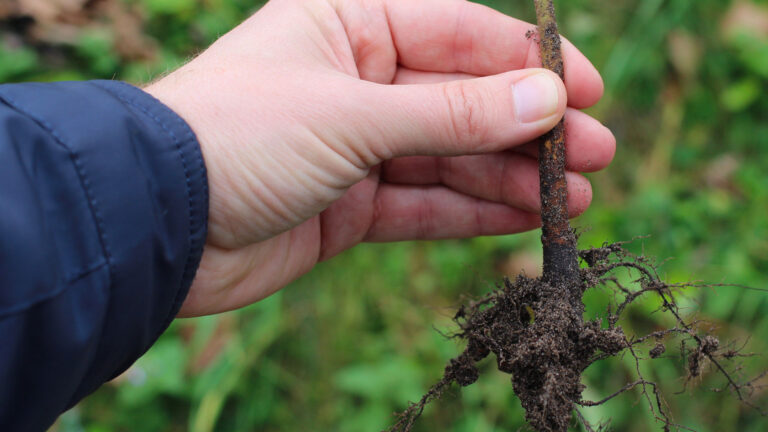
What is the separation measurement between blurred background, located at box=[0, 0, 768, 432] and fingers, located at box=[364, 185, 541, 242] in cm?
18

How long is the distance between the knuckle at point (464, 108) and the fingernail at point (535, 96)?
0.10 m

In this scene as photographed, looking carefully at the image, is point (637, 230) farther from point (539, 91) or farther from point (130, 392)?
point (130, 392)

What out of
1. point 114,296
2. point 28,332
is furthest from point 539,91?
point 28,332

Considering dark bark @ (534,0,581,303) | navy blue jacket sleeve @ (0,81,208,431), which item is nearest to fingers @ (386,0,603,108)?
dark bark @ (534,0,581,303)

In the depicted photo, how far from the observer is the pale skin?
4.37 ft

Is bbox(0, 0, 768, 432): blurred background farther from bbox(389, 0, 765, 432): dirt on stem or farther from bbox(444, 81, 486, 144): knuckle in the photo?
bbox(444, 81, 486, 144): knuckle

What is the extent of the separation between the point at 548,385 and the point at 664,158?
219 centimetres

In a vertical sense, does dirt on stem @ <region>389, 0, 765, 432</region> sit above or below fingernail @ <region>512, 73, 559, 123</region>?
below

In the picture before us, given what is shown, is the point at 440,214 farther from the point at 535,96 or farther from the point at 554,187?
the point at 535,96

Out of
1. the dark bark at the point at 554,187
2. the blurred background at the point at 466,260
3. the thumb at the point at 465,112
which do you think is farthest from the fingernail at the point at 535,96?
the blurred background at the point at 466,260

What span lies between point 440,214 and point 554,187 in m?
0.56

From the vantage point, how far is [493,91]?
1.42 metres

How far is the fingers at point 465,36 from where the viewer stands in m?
1.76

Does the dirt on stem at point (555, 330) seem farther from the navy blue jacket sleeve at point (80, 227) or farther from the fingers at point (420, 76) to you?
the navy blue jacket sleeve at point (80, 227)
